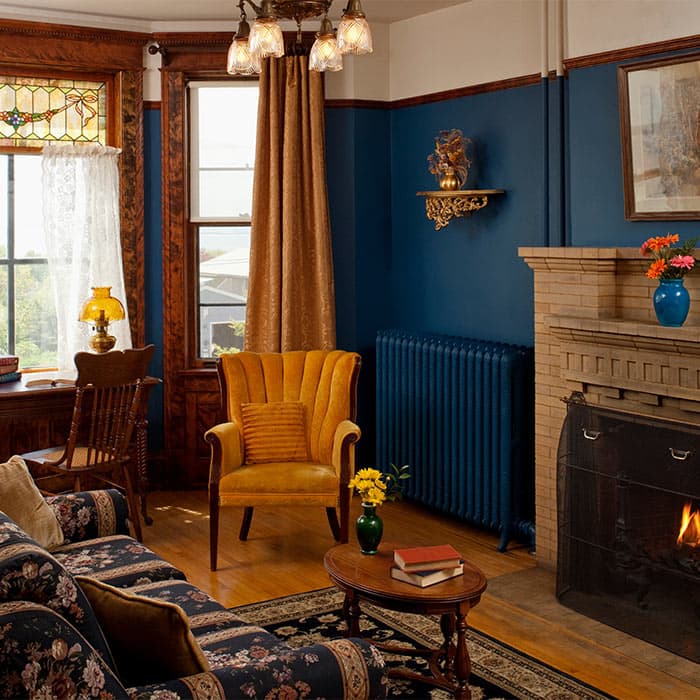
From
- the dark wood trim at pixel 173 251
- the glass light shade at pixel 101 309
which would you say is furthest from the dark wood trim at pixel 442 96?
the glass light shade at pixel 101 309

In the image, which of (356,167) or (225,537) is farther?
(356,167)

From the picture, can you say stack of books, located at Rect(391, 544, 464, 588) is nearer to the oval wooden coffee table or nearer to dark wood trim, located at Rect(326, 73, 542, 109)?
the oval wooden coffee table

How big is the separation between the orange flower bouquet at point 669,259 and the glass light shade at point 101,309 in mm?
3058

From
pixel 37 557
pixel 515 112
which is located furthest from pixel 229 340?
pixel 37 557

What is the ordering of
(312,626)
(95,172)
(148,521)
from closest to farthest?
(312,626)
(148,521)
(95,172)

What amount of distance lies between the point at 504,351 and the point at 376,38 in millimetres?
2260

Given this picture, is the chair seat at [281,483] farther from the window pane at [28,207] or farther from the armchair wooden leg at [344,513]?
the window pane at [28,207]

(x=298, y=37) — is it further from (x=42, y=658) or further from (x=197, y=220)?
(x=197, y=220)

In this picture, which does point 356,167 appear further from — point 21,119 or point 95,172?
point 21,119

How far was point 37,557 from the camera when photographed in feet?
7.00

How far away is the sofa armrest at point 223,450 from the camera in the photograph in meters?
4.84

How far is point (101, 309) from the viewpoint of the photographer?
5727 millimetres

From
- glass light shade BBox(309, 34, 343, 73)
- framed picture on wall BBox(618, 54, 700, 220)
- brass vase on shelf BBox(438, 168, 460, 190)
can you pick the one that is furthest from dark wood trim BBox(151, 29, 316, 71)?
glass light shade BBox(309, 34, 343, 73)

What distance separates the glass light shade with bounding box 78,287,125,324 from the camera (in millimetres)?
5723
